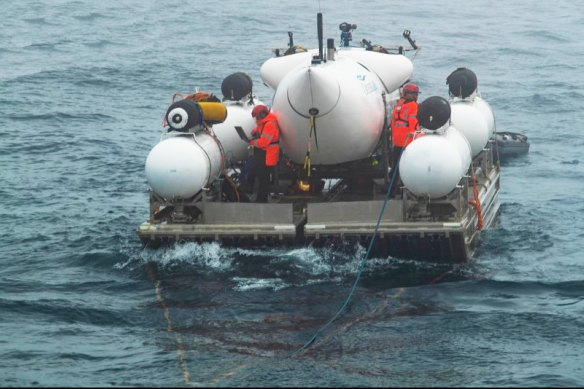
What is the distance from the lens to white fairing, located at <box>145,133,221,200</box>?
1877 cm

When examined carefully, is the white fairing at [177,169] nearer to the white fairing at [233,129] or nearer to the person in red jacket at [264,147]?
the person in red jacket at [264,147]

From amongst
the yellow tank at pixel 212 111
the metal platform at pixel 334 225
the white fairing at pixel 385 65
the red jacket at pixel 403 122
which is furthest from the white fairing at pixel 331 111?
the yellow tank at pixel 212 111

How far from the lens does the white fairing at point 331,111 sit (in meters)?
18.6

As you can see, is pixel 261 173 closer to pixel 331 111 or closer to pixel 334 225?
pixel 331 111

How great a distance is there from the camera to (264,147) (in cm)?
1962

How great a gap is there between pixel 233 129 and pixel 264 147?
6.96 feet

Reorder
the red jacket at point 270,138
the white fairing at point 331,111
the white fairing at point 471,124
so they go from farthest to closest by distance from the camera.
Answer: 1. the white fairing at point 471,124
2. the red jacket at point 270,138
3. the white fairing at point 331,111

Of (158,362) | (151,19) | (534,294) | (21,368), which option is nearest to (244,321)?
(158,362)

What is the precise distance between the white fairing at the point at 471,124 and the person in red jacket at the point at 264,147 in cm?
380

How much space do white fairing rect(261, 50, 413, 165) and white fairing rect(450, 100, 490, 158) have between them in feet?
6.77

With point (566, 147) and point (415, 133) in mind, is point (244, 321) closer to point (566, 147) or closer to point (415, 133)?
point (415, 133)

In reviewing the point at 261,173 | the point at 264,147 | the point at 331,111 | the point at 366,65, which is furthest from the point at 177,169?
the point at 366,65

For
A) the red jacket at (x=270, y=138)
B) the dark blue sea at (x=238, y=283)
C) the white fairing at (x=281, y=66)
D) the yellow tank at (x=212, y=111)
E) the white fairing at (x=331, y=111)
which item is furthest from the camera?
the white fairing at (x=281, y=66)

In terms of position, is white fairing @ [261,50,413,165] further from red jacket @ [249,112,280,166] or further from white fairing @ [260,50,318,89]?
white fairing @ [260,50,318,89]
